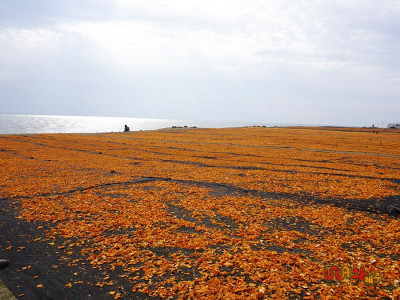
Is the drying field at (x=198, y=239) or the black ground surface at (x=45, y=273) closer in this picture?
the black ground surface at (x=45, y=273)

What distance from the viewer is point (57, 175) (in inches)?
732

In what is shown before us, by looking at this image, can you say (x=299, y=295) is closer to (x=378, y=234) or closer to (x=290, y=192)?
(x=378, y=234)

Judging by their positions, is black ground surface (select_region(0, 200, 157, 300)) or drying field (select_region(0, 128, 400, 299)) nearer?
black ground surface (select_region(0, 200, 157, 300))

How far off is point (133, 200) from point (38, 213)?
422 centimetres

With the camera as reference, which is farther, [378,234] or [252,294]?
[378,234]

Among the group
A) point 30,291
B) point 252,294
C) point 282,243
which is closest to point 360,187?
point 282,243

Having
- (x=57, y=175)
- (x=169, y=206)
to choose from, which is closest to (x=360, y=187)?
(x=169, y=206)

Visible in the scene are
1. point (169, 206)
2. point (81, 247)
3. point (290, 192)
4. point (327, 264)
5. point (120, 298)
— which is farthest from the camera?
point (290, 192)

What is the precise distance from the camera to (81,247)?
821cm

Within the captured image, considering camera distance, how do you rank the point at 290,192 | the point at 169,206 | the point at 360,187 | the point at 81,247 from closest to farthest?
1. the point at 81,247
2. the point at 169,206
3. the point at 290,192
4. the point at 360,187

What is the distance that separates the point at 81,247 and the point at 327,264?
25.4 feet

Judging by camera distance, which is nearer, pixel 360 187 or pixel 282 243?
pixel 282 243

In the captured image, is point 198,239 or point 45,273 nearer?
point 45,273

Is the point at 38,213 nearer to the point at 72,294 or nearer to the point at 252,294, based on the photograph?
the point at 72,294
